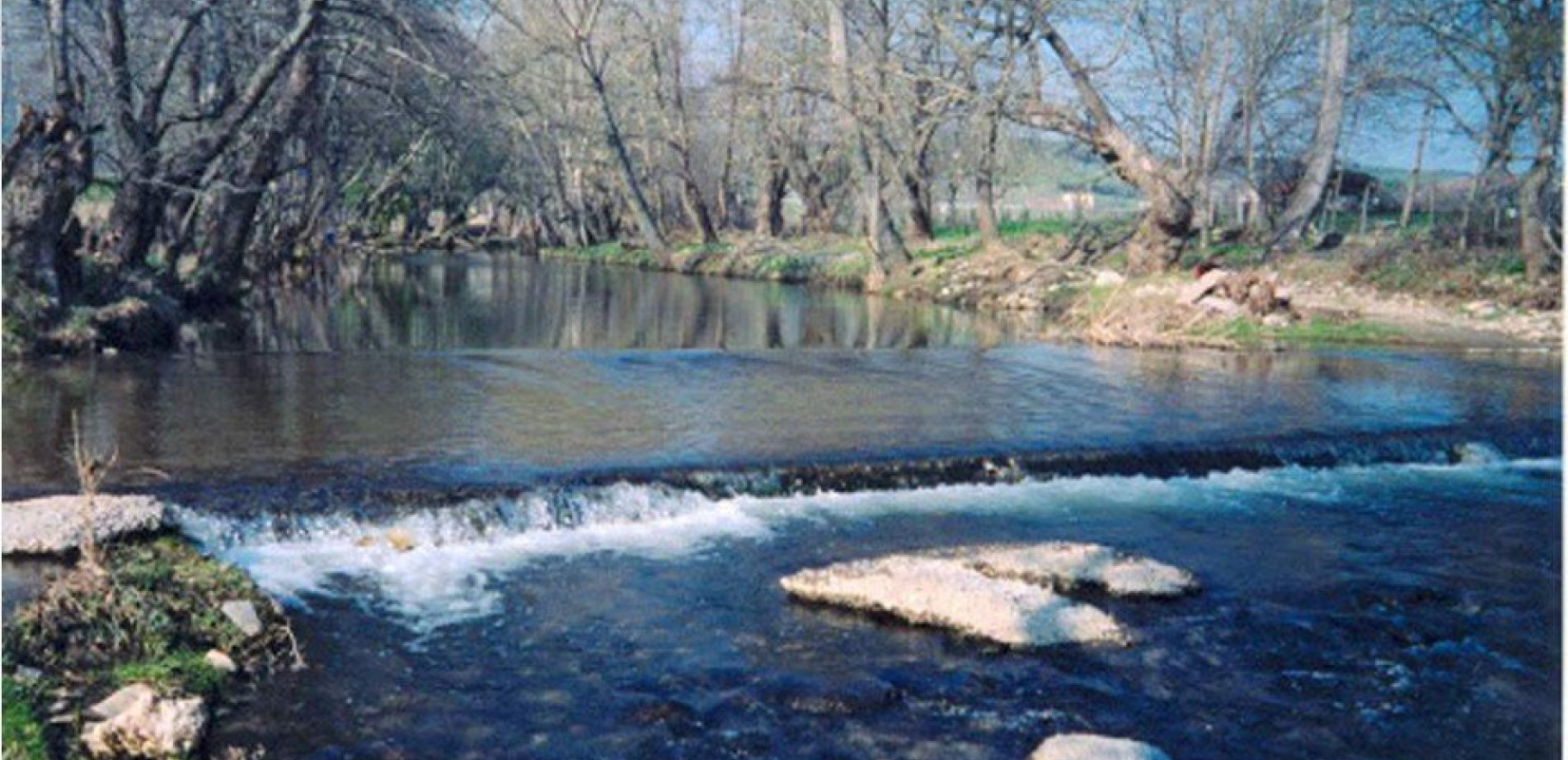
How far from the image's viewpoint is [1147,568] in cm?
902

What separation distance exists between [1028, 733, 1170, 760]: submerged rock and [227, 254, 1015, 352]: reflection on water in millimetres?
15027

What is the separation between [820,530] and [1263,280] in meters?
15.4

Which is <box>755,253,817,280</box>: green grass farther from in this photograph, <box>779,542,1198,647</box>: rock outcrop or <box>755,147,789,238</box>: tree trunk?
<box>779,542,1198,647</box>: rock outcrop

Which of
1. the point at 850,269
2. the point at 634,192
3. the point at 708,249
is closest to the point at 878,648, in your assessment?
the point at 850,269

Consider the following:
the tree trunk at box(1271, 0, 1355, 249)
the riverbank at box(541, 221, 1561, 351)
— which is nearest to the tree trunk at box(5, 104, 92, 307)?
the riverbank at box(541, 221, 1561, 351)

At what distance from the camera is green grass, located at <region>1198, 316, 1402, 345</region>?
21.8 metres

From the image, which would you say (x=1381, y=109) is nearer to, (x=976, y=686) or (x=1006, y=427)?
(x=1006, y=427)

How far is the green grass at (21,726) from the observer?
224 inches

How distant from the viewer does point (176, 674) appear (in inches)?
263

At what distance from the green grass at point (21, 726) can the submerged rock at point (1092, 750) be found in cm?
414

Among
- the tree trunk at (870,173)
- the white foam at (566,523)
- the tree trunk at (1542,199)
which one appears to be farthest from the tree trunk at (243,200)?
the tree trunk at (1542,199)

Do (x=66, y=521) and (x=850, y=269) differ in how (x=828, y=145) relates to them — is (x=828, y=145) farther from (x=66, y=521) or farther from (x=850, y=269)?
(x=66, y=521)

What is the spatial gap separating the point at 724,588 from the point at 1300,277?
23.2m

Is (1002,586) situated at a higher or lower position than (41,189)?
lower
